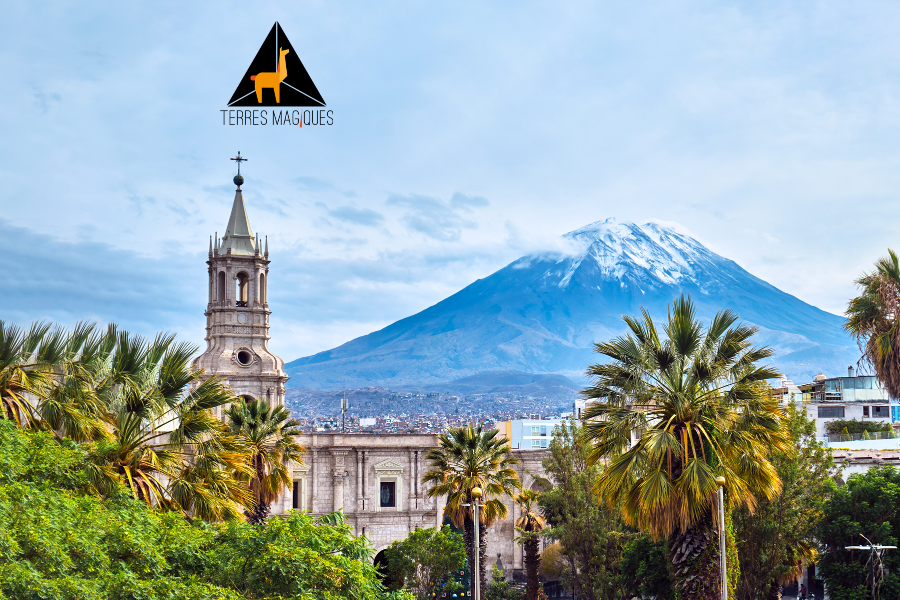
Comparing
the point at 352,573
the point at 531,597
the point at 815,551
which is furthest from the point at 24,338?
the point at 531,597

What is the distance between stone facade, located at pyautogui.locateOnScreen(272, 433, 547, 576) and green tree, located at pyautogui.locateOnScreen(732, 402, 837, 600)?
24.4 metres

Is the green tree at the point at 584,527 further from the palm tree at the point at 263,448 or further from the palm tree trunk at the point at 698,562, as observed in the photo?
the palm tree trunk at the point at 698,562

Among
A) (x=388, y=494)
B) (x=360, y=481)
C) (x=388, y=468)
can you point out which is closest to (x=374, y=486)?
(x=360, y=481)

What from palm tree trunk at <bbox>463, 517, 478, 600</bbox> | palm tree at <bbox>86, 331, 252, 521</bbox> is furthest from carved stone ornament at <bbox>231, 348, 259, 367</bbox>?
palm tree at <bbox>86, 331, 252, 521</bbox>

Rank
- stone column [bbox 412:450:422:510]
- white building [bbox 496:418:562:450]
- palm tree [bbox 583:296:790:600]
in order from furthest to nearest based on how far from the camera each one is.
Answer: white building [bbox 496:418:562:450]
stone column [bbox 412:450:422:510]
palm tree [bbox 583:296:790:600]

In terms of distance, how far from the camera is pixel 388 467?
2227 inches

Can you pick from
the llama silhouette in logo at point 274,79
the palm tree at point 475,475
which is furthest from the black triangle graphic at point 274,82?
the palm tree at point 475,475

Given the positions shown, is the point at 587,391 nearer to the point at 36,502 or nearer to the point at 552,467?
the point at 36,502

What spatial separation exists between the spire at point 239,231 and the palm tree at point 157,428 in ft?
111

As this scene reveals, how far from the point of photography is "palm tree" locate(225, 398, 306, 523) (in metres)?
35.6

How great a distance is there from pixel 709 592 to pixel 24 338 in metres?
14.5

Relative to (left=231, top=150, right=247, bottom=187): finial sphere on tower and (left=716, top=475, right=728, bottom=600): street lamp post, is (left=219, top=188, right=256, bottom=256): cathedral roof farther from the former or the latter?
(left=716, top=475, right=728, bottom=600): street lamp post

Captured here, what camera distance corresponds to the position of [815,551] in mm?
33812

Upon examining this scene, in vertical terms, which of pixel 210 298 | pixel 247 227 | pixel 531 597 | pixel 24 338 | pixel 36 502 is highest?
pixel 247 227
